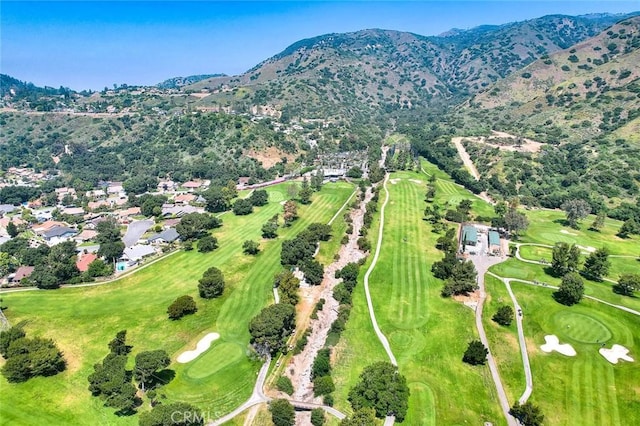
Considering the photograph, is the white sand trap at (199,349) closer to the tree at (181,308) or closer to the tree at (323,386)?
the tree at (181,308)

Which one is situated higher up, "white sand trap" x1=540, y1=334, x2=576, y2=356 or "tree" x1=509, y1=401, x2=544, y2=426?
"tree" x1=509, y1=401, x2=544, y2=426

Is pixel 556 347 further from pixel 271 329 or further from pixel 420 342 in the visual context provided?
pixel 271 329

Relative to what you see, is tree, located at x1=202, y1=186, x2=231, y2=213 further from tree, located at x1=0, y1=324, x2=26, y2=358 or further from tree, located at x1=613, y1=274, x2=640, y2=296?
tree, located at x1=613, y1=274, x2=640, y2=296

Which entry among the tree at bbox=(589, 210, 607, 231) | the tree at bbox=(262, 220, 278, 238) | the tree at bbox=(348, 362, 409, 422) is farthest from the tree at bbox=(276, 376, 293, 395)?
the tree at bbox=(589, 210, 607, 231)

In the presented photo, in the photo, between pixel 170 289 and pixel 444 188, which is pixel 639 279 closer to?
pixel 444 188

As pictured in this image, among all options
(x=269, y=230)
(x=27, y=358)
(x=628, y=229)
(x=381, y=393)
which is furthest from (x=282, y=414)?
(x=628, y=229)

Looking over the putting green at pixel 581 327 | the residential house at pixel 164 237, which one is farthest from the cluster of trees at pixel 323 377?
the residential house at pixel 164 237
